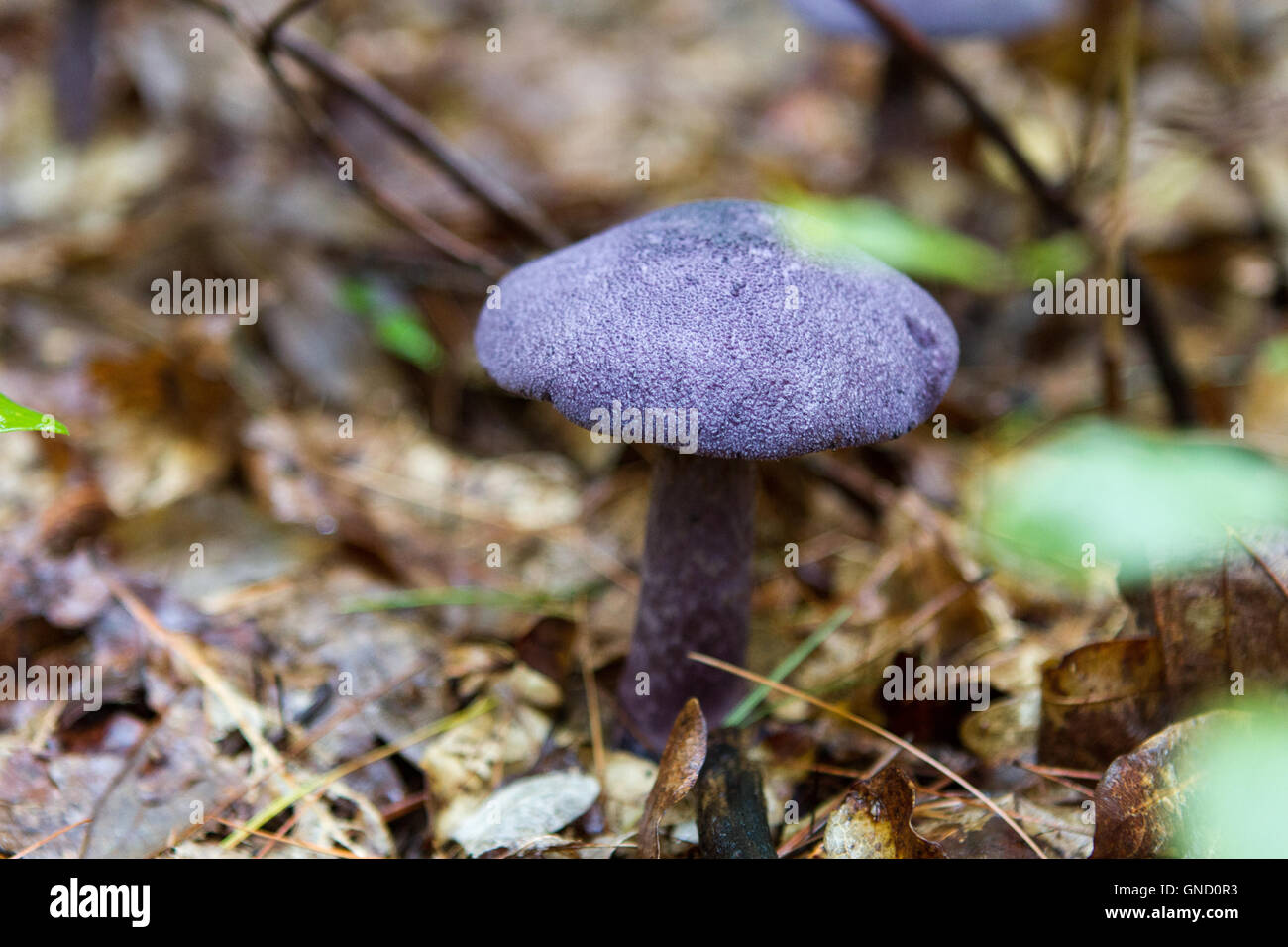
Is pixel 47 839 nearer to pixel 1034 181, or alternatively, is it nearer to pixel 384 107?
pixel 384 107

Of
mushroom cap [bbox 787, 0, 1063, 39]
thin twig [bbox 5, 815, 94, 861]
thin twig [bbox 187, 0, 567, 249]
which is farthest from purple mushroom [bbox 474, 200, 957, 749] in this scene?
mushroom cap [bbox 787, 0, 1063, 39]

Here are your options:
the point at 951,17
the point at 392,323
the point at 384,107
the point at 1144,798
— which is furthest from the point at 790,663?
the point at 951,17

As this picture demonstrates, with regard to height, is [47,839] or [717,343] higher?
[717,343]

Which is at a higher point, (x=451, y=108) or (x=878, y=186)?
(x=451, y=108)

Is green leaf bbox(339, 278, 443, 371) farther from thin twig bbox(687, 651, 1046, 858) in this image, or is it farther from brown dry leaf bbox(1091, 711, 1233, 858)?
brown dry leaf bbox(1091, 711, 1233, 858)

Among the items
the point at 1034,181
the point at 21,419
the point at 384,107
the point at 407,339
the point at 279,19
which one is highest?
the point at 279,19
